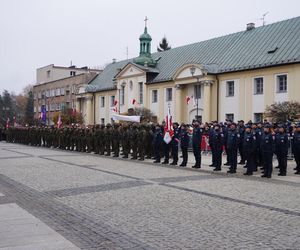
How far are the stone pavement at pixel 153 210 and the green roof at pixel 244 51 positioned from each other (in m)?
20.9

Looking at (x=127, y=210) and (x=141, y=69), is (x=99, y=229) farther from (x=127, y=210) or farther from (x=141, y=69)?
(x=141, y=69)

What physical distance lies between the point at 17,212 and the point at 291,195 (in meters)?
6.23

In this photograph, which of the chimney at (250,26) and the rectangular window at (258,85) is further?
the chimney at (250,26)


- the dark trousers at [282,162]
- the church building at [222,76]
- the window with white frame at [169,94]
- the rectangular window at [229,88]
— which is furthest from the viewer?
the window with white frame at [169,94]

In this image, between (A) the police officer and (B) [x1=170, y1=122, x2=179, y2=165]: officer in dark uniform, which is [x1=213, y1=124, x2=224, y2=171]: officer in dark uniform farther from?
(A) the police officer

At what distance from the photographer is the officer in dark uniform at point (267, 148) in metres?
15.2

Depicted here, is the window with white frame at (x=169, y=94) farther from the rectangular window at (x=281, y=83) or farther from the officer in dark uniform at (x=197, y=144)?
the officer in dark uniform at (x=197, y=144)

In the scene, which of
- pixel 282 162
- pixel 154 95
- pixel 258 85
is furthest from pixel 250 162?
pixel 154 95

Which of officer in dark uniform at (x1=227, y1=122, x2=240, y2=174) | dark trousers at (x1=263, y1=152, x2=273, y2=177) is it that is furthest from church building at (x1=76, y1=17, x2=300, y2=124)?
dark trousers at (x1=263, y1=152, x2=273, y2=177)

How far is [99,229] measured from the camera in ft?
25.0

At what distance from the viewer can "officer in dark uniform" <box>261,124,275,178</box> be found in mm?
15195

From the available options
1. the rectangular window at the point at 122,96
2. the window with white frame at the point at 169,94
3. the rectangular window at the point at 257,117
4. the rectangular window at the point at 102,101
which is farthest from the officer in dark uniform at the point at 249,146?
the rectangular window at the point at 102,101

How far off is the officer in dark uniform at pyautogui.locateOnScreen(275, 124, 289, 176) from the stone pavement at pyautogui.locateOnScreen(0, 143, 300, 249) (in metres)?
0.76

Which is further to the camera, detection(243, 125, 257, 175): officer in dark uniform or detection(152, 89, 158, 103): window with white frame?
detection(152, 89, 158, 103): window with white frame
